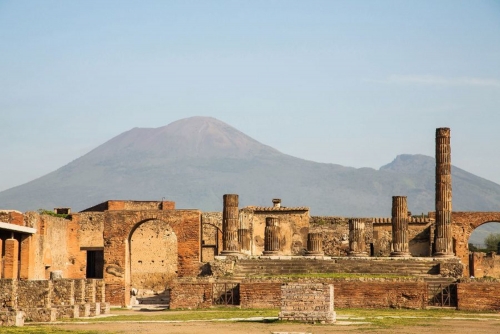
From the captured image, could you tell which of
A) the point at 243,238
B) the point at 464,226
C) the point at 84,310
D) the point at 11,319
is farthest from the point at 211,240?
the point at 11,319

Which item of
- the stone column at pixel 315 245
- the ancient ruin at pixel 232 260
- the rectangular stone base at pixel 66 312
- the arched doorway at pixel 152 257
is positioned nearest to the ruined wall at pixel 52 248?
the ancient ruin at pixel 232 260

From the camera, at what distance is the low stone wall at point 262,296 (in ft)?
126

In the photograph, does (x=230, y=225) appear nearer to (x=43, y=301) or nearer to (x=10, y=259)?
(x=10, y=259)

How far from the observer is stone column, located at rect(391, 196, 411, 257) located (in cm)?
4731

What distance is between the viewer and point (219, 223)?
55.8m

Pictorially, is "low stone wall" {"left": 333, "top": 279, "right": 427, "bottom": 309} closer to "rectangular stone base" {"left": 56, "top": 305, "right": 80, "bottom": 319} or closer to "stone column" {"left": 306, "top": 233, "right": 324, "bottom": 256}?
"stone column" {"left": 306, "top": 233, "right": 324, "bottom": 256}

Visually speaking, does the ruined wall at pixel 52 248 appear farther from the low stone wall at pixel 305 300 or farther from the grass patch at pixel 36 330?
the low stone wall at pixel 305 300

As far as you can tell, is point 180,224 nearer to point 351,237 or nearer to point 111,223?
point 111,223

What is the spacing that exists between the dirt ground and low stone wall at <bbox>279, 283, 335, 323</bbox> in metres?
0.75

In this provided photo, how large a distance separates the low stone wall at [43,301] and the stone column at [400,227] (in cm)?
1595

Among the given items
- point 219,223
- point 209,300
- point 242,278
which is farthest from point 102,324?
point 219,223

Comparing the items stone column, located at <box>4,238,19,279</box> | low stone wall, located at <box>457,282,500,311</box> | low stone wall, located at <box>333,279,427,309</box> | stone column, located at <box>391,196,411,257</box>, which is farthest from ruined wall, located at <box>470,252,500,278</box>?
stone column, located at <box>4,238,19,279</box>

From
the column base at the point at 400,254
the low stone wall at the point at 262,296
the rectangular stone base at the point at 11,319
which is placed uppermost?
the column base at the point at 400,254

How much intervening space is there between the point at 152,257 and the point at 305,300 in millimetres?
24583
